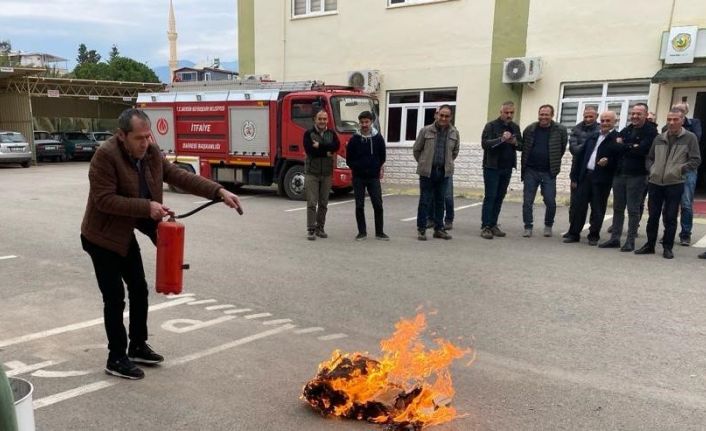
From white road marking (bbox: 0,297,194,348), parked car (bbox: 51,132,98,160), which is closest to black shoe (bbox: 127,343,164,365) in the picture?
white road marking (bbox: 0,297,194,348)

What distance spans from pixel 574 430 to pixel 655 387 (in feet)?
3.16

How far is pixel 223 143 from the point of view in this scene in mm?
14289

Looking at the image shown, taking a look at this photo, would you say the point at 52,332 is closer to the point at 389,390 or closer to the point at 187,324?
the point at 187,324

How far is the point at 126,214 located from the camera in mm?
3461

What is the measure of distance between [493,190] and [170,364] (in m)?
5.99

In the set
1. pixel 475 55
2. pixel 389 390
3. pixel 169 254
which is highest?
pixel 475 55

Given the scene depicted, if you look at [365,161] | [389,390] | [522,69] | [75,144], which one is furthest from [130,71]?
[389,390]

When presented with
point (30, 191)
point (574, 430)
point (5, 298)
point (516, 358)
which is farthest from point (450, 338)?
point (30, 191)

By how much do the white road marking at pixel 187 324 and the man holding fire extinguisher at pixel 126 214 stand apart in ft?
2.22

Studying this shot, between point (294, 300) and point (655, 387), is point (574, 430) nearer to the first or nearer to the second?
point (655, 387)

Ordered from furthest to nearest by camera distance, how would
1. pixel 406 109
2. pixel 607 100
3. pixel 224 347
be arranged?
1. pixel 406 109
2. pixel 607 100
3. pixel 224 347

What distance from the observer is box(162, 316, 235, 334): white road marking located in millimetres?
4730

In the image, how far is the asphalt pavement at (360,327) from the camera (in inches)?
134

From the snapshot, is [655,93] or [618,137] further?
[655,93]
